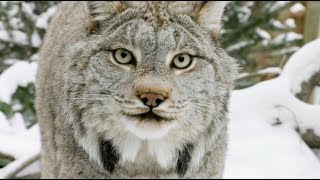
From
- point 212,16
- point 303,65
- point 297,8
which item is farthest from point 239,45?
point 212,16

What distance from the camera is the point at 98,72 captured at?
2.15m

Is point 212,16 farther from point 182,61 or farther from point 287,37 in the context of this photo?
point 287,37

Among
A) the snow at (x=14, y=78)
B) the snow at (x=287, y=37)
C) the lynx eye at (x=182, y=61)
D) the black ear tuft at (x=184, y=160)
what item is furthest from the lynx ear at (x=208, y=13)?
the snow at (x=287, y=37)

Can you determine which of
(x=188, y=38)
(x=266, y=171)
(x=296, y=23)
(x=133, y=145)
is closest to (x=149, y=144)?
(x=133, y=145)

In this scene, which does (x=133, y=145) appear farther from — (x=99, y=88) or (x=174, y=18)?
(x=174, y=18)

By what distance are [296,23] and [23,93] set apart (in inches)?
86.5

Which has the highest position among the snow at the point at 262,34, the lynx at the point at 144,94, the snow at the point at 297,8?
the lynx at the point at 144,94

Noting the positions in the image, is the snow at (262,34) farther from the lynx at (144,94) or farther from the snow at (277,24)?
the lynx at (144,94)

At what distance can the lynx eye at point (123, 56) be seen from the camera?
6.84 ft

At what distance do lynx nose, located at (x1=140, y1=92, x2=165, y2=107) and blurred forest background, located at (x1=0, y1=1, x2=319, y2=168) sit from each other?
6.04 ft

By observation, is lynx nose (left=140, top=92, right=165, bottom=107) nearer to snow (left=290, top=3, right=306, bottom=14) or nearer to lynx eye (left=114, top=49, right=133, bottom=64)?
lynx eye (left=114, top=49, right=133, bottom=64)

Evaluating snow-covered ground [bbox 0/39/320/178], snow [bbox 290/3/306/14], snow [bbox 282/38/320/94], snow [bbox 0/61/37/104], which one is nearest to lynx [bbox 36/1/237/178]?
snow-covered ground [bbox 0/39/320/178]

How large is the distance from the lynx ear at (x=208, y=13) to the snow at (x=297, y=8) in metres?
2.26

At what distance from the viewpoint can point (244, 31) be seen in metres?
4.39
